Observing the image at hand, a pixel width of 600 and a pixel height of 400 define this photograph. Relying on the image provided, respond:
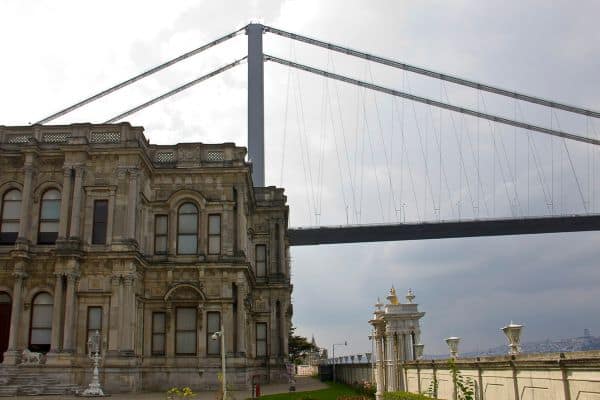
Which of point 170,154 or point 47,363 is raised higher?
point 170,154

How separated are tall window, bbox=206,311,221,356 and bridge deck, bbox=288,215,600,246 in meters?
38.2

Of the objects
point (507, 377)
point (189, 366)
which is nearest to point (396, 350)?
point (507, 377)

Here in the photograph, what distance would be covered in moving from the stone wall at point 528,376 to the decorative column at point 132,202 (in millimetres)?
14705

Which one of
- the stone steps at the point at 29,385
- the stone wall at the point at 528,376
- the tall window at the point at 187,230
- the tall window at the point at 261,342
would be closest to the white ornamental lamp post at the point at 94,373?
the stone steps at the point at 29,385

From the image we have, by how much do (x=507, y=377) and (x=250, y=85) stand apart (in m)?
43.7

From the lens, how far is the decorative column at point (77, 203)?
90.3ft

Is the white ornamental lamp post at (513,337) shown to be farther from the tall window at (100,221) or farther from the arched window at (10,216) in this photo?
the arched window at (10,216)

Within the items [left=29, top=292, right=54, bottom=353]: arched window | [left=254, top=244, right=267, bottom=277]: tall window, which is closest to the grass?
[left=29, top=292, right=54, bottom=353]: arched window

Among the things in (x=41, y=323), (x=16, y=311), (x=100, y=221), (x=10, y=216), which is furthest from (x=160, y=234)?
(x=16, y=311)

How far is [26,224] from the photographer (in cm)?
2800

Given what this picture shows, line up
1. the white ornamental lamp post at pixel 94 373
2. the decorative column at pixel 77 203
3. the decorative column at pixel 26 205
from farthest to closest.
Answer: the decorative column at pixel 26 205 → the decorative column at pixel 77 203 → the white ornamental lamp post at pixel 94 373

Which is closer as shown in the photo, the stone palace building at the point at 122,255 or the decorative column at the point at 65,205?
the stone palace building at the point at 122,255

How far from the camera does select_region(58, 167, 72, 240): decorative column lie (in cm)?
2763

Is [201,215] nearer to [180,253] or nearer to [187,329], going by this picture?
[180,253]
